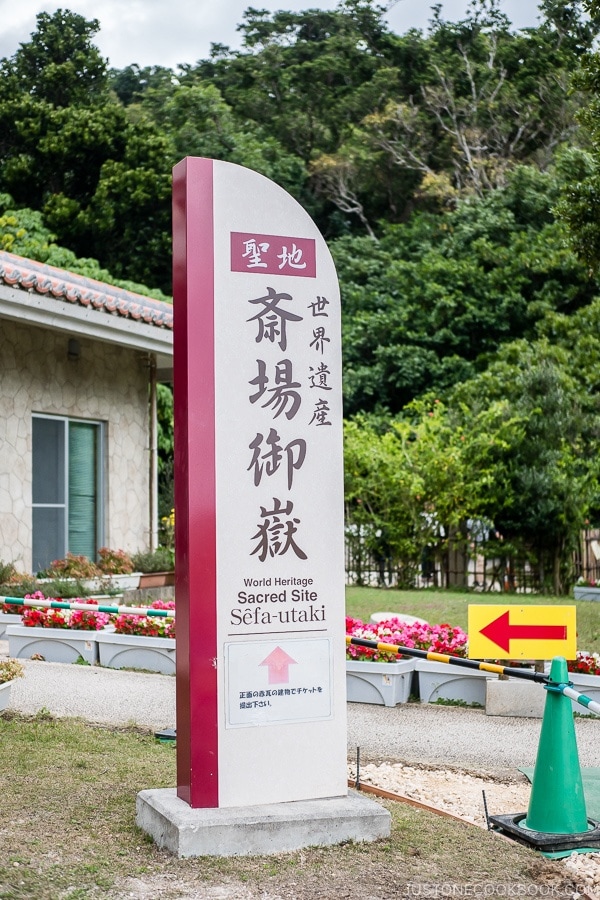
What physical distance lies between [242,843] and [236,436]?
187cm

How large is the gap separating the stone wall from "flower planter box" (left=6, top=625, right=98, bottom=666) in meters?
2.59

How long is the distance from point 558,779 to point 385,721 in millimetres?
3034

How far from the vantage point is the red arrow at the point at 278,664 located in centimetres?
503

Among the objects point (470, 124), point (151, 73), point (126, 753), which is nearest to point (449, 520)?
point (126, 753)

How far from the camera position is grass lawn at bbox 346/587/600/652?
1350 centimetres

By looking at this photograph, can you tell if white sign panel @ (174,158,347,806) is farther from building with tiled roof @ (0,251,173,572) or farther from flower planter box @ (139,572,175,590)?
flower planter box @ (139,572,175,590)

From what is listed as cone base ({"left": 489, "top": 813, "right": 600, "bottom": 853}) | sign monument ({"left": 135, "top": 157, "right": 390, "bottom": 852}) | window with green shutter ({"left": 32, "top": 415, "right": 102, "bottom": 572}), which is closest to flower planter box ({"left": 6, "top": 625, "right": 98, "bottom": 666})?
window with green shutter ({"left": 32, "top": 415, "right": 102, "bottom": 572})

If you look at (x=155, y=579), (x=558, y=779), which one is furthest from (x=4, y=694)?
(x=155, y=579)

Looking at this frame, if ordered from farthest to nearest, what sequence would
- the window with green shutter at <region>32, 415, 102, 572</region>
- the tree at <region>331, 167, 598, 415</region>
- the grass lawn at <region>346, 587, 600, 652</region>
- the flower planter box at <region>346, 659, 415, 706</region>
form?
the tree at <region>331, 167, 598, 415</region> → the window with green shutter at <region>32, 415, 102, 572</region> → the grass lawn at <region>346, 587, 600, 652</region> → the flower planter box at <region>346, 659, 415, 706</region>

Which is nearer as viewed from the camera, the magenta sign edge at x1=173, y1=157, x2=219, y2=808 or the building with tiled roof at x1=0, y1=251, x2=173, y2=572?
the magenta sign edge at x1=173, y1=157, x2=219, y2=808

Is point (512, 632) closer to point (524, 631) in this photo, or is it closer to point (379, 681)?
point (524, 631)

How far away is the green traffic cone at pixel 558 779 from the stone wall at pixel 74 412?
363 inches

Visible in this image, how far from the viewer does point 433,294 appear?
2750cm

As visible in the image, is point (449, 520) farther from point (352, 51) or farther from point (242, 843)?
point (352, 51)
